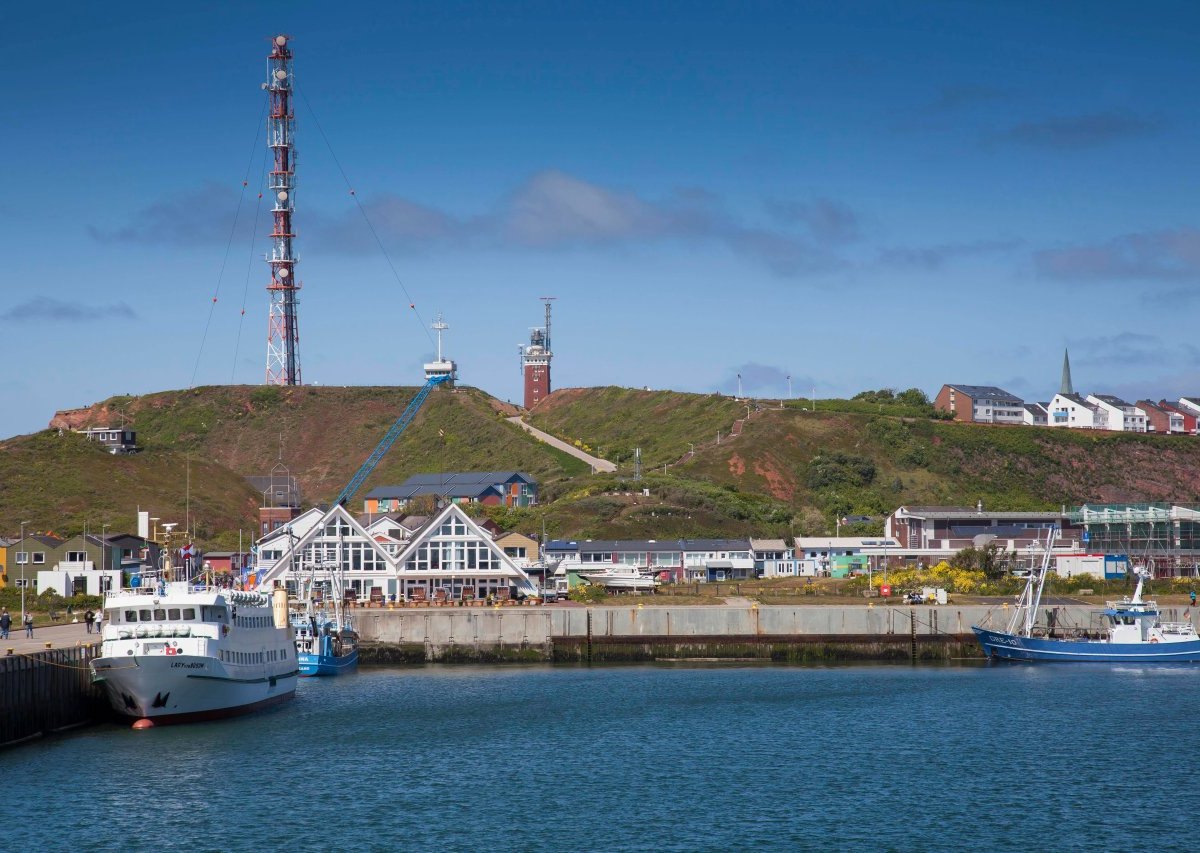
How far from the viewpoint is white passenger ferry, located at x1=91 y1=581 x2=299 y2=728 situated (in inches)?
2475

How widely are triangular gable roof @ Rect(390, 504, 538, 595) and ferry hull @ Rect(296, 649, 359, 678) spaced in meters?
19.1

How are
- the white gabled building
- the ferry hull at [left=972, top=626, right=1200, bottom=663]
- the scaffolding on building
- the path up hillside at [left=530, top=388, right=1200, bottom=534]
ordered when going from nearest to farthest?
the ferry hull at [left=972, top=626, right=1200, bottom=663], the white gabled building, the scaffolding on building, the path up hillside at [left=530, top=388, right=1200, bottom=534]

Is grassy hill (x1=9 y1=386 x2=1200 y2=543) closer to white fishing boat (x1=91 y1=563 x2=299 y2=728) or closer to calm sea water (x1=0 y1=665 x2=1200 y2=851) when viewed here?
white fishing boat (x1=91 y1=563 x2=299 y2=728)

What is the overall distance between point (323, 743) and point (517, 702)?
13.5 metres

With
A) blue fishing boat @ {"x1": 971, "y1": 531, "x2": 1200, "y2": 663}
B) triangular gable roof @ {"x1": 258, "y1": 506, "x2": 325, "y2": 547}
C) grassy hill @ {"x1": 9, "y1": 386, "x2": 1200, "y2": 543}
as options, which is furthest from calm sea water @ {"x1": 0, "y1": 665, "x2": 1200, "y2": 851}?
grassy hill @ {"x1": 9, "y1": 386, "x2": 1200, "y2": 543}

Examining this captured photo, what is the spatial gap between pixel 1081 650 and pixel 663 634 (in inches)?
1076

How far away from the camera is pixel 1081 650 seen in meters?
89.8

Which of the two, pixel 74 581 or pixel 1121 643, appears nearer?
pixel 1121 643

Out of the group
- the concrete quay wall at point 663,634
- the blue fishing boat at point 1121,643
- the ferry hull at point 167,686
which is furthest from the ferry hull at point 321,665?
the blue fishing boat at point 1121,643

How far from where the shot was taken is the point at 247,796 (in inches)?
1986

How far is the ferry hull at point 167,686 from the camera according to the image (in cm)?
6266

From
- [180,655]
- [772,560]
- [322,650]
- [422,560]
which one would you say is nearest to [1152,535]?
[772,560]

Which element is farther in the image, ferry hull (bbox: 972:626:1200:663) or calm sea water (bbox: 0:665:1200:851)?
ferry hull (bbox: 972:626:1200:663)

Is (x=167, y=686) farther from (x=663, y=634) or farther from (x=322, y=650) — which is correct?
(x=663, y=634)
